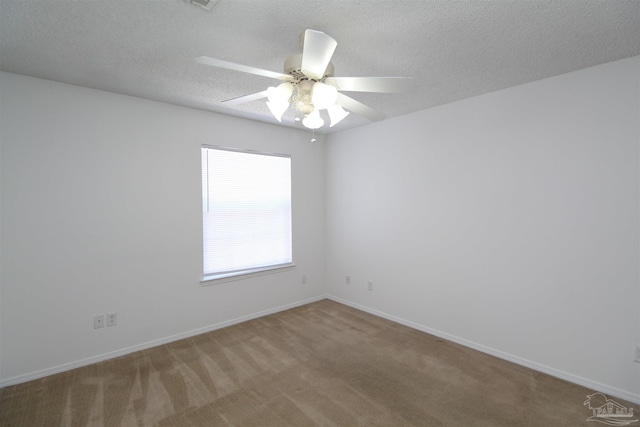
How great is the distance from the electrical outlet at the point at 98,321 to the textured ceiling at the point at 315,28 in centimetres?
209

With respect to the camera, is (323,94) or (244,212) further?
(244,212)

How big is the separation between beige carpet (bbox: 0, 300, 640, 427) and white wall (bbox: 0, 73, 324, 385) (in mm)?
306

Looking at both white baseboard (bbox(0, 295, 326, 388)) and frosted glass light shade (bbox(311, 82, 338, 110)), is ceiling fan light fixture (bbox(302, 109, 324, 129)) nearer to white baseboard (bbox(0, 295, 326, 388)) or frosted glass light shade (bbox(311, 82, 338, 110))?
frosted glass light shade (bbox(311, 82, 338, 110))

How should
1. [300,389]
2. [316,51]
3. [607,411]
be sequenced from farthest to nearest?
[300,389], [607,411], [316,51]

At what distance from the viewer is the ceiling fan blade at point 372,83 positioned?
1532mm

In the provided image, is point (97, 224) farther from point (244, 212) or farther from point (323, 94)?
point (323, 94)

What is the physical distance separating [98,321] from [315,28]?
307 centimetres

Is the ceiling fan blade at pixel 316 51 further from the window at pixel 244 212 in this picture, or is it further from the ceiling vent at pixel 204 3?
the window at pixel 244 212

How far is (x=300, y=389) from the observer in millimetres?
2338

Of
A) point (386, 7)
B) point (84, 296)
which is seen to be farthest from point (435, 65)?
point (84, 296)

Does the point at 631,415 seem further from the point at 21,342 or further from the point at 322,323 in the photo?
the point at 21,342

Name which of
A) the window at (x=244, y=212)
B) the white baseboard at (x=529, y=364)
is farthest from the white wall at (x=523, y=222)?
the window at (x=244, y=212)

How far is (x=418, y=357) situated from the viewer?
282 centimetres

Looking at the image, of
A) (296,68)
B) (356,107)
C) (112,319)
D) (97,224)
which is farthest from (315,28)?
(112,319)
